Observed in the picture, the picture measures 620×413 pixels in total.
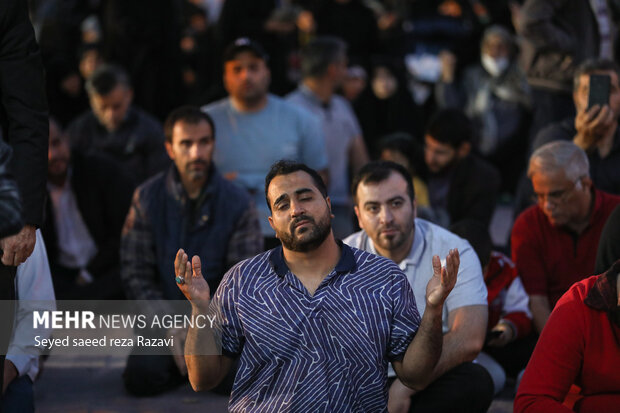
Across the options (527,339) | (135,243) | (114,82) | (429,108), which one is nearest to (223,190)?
(135,243)

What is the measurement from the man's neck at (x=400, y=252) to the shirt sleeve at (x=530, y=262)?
0.92m

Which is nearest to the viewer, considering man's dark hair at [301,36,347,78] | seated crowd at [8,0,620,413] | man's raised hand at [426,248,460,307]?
man's raised hand at [426,248,460,307]

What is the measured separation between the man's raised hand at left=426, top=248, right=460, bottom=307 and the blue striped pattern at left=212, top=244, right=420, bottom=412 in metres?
0.24

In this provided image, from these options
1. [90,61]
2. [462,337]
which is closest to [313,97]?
[90,61]

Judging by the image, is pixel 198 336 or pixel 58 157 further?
pixel 58 157

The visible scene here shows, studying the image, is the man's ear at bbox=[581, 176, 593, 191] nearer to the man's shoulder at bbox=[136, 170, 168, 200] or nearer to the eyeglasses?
the eyeglasses

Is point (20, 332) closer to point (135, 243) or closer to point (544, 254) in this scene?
point (135, 243)

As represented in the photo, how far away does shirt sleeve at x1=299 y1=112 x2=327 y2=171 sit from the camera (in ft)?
22.3

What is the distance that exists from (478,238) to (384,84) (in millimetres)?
4445

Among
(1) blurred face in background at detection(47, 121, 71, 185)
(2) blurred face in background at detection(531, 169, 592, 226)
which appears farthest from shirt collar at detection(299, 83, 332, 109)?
(2) blurred face in background at detection(531, 169, 592, 226)

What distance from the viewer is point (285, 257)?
374cm

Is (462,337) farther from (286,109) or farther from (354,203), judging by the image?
(286,109)

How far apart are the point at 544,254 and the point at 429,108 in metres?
5.38

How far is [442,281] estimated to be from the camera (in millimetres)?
3342
